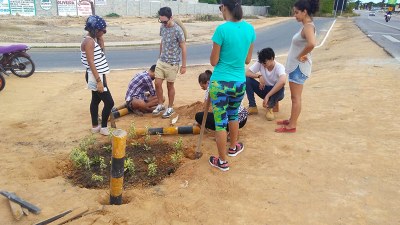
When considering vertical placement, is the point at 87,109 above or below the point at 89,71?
below

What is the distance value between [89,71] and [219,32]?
7.19 feet

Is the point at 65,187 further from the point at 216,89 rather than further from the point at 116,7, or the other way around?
the point at 116,7

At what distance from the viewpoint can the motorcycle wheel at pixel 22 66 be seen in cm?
877

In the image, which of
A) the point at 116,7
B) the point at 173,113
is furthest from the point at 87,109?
Answer: the point at 116,7

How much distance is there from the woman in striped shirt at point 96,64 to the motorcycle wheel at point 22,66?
4.93m

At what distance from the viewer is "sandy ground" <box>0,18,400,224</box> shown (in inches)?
122

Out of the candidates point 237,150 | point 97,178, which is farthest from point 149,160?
point 237,150

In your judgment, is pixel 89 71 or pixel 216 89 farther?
pixel 89 71

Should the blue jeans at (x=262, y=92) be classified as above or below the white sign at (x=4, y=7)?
below

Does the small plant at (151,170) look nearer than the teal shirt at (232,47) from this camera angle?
No

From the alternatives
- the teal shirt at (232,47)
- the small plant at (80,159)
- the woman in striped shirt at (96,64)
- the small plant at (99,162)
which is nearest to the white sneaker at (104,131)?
the woman in striped shirt at (96,64)

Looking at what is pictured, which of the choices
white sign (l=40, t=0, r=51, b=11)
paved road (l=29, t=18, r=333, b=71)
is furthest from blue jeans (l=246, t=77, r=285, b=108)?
white sign (l=40, t=0, r=51, b=11)

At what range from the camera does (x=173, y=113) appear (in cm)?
587

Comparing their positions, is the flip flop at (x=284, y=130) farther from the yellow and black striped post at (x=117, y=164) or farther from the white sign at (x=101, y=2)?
the white sign at (x=101, y=2)
